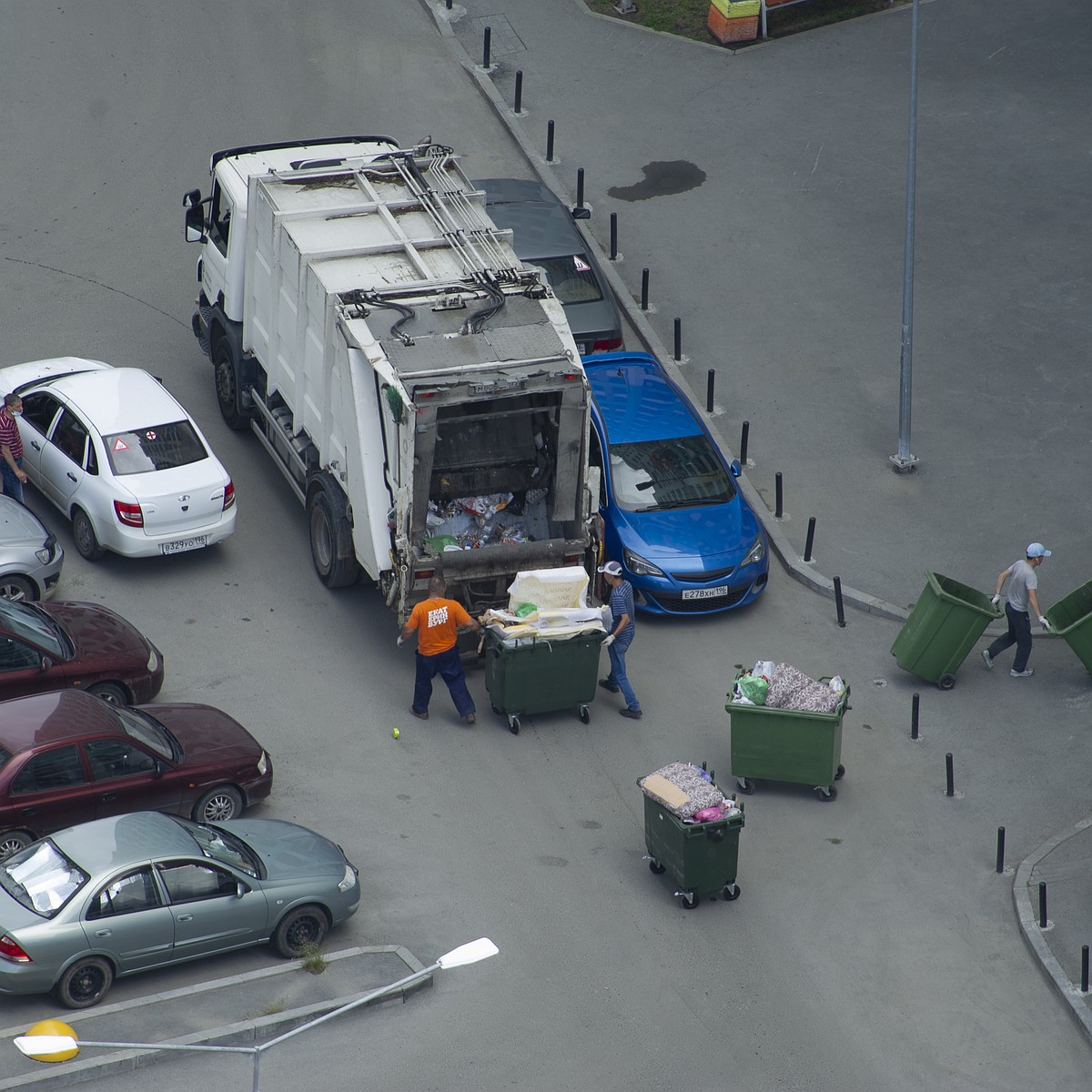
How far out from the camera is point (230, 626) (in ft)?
53.6

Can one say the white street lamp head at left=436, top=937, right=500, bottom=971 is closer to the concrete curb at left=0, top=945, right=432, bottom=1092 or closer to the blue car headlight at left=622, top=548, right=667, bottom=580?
the concrete curb at left=0, top=945, right=432, bottom=1092

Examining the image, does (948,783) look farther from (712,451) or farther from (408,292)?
(408,292)

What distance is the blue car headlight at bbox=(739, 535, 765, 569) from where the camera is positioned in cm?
1703

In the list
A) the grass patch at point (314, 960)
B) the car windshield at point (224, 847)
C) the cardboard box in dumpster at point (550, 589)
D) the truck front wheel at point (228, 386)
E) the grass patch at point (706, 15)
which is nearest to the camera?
the car windshield at point (224, 847)

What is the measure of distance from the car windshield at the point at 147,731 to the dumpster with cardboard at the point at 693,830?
377cm

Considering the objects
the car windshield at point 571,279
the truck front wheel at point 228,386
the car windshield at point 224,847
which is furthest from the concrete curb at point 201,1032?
the car windshield at point 571,279

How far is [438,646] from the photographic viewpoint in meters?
15.0

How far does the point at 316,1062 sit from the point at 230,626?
5.72m

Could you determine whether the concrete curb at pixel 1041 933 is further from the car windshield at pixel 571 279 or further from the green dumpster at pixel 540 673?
the car windshield at pixel 571 279

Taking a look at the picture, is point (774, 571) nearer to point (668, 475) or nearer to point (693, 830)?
point (668, 475)

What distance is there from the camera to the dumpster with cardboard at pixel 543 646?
15.1m

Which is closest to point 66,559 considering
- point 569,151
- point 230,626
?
point 230,626

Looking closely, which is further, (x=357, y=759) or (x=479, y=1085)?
(x=357, y=759)

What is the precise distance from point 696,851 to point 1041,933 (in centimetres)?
281
